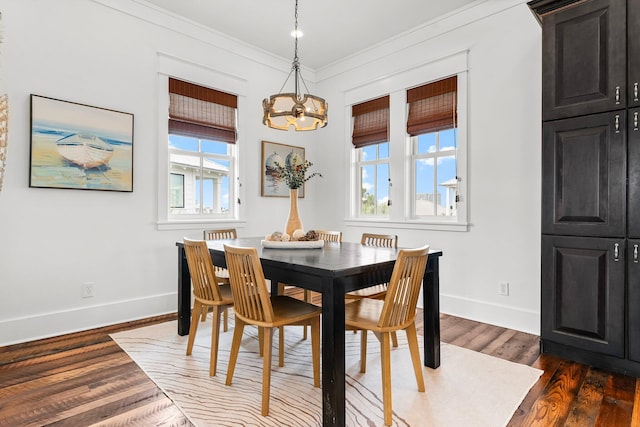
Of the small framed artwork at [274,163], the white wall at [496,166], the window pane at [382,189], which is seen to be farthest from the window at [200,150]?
the white wall at [496,166]

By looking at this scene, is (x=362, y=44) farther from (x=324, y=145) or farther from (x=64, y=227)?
(x=64, y=227)

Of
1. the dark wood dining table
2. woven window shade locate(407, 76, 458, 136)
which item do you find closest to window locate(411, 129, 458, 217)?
woven window shade locate(407, 76, 458, 136)

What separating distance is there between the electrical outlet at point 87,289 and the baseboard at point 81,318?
0.11 m

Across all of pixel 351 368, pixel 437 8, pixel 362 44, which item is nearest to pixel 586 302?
pixel 351 368

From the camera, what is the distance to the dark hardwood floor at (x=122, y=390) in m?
1.83

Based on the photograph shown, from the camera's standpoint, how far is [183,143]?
3.94m

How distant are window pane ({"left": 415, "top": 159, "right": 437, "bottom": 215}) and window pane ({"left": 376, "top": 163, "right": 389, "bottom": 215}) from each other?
419mm

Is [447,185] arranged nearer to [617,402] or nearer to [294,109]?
[294,109]

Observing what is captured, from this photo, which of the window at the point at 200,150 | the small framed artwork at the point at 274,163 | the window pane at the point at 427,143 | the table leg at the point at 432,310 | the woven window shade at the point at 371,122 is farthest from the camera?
the small framed artwork at the point at 274,163

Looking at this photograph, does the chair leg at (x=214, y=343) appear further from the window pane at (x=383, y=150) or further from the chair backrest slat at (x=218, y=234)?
the window pane at (x=383, y=150)

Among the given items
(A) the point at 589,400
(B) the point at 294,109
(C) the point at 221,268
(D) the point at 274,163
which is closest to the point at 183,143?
(D) the point at 274,163

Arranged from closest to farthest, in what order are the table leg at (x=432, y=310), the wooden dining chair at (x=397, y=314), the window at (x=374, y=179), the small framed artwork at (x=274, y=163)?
the wooden dining chair at (x=397, y=314)
the table leg at (x=432, y=310)
the window at (x=374, y=179)
the small framed artwork at (x=274, y=163)

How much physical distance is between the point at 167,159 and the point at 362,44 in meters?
2.60

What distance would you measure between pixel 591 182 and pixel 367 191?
2.57m
